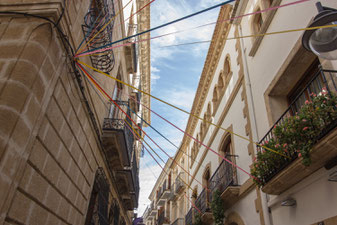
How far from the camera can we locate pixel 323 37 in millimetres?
3514

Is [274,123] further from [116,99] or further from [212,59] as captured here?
[212,59]

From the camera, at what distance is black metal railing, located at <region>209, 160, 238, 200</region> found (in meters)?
8.68

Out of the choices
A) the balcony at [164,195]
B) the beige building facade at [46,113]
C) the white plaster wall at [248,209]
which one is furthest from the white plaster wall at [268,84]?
the balcony at [164,195]

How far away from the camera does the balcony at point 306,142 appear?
396 cm

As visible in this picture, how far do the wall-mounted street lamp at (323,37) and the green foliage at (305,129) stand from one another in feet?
2.75

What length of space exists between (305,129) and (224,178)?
Result: 532cm

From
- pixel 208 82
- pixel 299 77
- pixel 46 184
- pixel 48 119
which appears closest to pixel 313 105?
pixel 299 77

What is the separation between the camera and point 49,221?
4.50 meters

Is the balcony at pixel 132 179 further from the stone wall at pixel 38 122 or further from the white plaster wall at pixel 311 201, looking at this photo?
the white plaster wall at pixel 311 201

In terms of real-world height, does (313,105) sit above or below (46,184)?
above

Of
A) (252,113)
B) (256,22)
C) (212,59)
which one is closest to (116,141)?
(252,113)

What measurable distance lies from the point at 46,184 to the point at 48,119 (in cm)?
105

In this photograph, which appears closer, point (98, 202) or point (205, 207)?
point (98, 202)

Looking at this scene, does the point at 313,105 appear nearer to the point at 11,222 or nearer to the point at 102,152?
the point at 11,222
